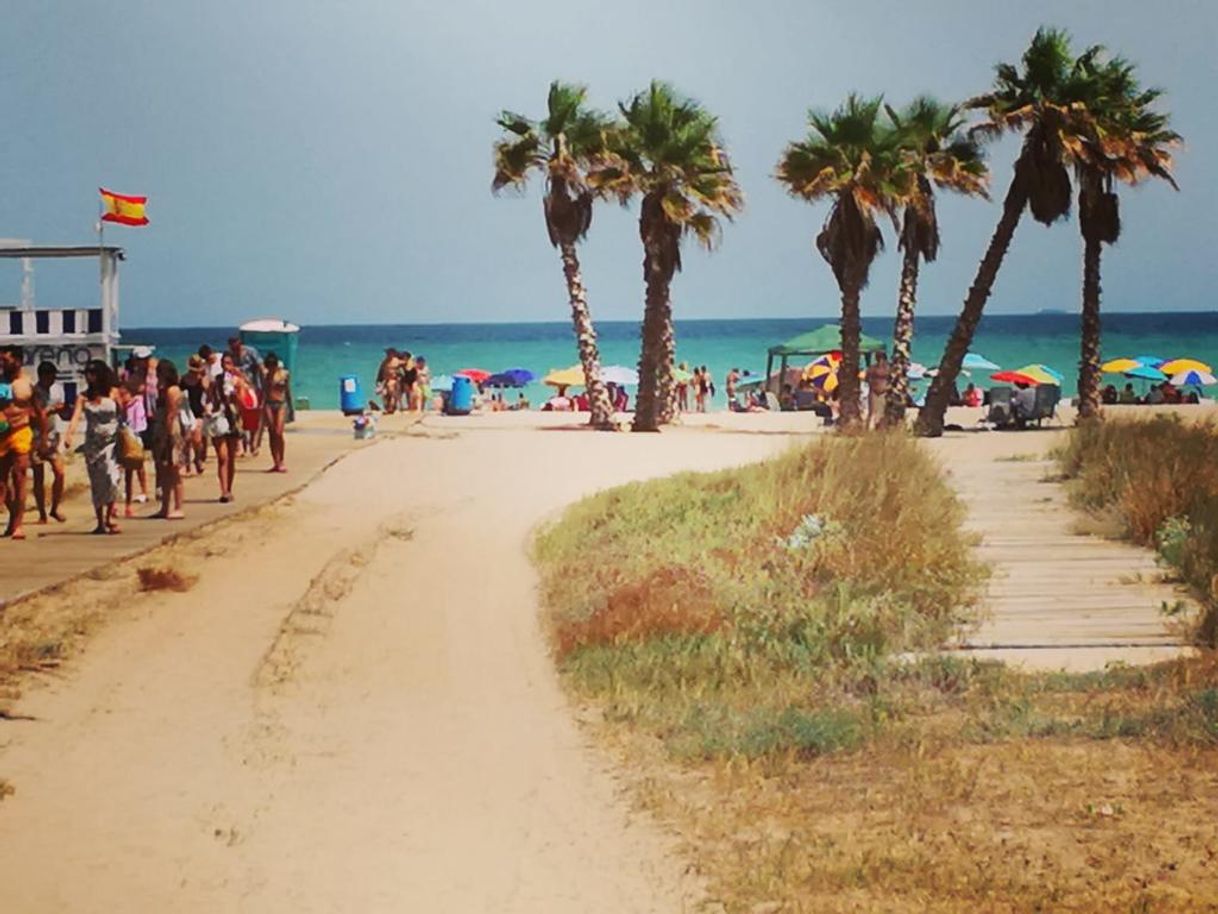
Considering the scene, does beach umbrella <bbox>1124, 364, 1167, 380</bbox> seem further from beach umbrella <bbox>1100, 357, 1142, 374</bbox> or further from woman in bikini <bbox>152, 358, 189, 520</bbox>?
woman in bikini <bbox>152, 358, 189, 520</bbox>

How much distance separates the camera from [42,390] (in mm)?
16234

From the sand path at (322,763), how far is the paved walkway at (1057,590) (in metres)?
2.88

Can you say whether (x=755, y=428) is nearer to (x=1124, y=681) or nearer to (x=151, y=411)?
(x=151, y=411)

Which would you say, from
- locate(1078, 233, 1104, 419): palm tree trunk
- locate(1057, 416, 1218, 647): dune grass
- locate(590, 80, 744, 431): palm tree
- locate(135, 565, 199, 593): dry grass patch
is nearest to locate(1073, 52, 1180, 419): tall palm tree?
locate(1078, 233, 1104, 419): palm tree trunk

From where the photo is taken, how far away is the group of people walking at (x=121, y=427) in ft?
48.3

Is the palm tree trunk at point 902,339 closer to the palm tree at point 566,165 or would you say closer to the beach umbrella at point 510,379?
the palm tree at point 566,165

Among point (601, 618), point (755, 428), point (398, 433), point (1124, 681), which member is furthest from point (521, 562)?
point (755, 428)

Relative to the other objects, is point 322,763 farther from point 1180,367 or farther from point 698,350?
point 698,350

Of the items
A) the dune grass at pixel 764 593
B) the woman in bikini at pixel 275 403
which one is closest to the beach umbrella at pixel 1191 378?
the woman in bikini at pixel 275 403

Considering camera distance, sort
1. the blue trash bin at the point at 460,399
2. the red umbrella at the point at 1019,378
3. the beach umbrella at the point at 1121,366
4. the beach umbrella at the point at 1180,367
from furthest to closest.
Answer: the beach umbrella at the point at 1180,367, the beach umbrella at the point at 1121,366, the red umbrella at the point at 1019,378, the blue trash bin at the point at 460,399

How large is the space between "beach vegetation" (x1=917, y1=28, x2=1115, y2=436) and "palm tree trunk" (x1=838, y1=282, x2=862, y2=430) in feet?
5.10

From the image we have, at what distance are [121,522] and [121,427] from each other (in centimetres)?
98

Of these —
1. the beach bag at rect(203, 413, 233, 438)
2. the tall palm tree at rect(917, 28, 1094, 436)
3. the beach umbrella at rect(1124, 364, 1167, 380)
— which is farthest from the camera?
the beach umbrella at rect(1124, 364, 1167, 380)

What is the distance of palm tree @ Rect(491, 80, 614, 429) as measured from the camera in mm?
33688
